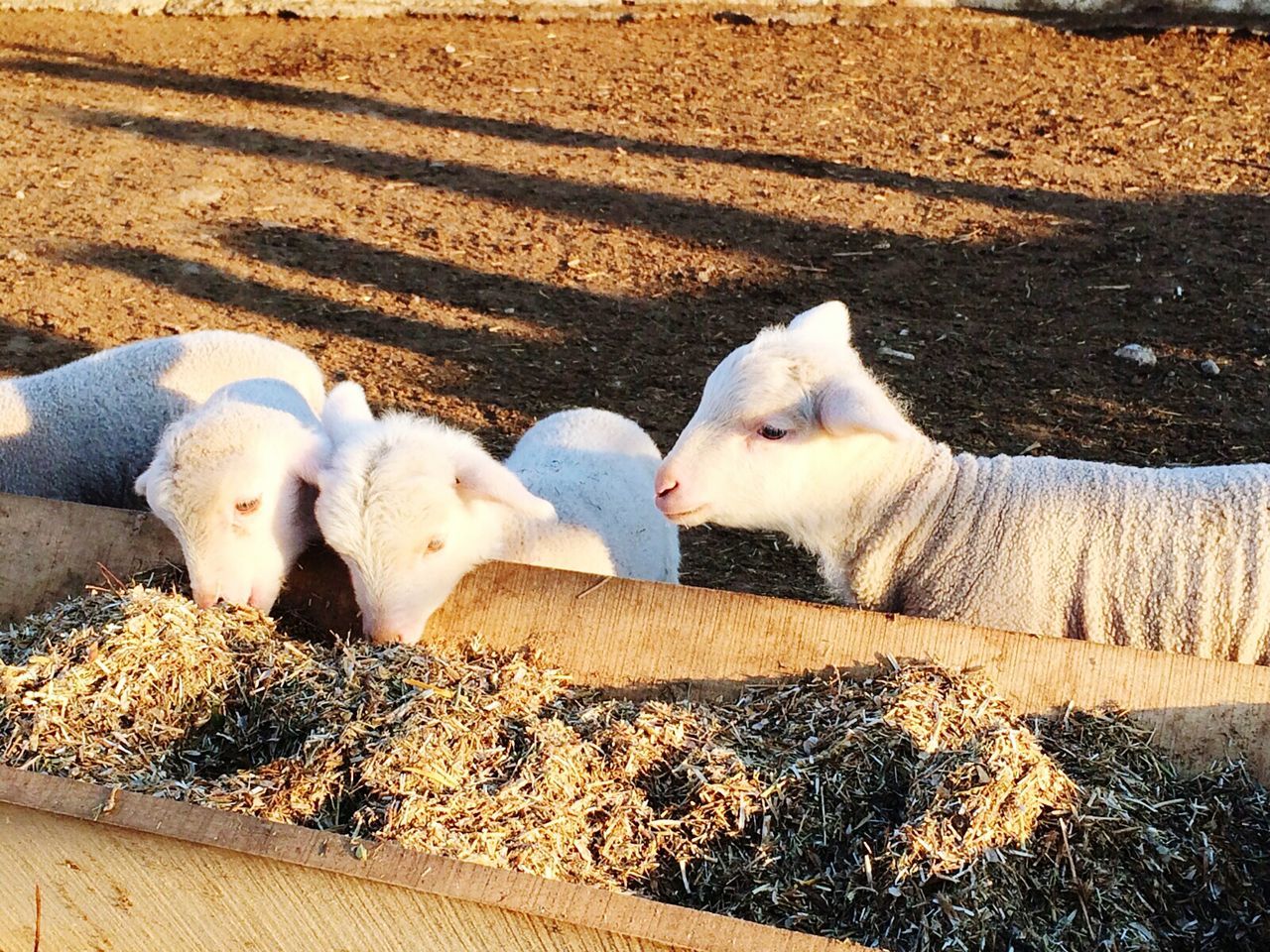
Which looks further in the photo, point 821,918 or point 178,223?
point 178,223

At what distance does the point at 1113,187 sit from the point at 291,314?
18.6ft

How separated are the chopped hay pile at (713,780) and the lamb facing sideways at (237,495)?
218mm

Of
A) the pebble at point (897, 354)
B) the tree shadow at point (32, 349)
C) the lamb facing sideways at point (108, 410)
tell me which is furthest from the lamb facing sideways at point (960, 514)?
the tree shadow at point (32, 349)

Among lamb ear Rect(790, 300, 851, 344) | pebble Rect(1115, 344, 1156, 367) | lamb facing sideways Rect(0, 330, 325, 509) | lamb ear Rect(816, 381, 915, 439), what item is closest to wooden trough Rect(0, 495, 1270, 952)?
lamb ear Rect(816, 381, 915, 439)

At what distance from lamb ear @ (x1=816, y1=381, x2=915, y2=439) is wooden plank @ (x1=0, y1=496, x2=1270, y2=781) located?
571 mm

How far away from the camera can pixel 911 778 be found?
320 cm

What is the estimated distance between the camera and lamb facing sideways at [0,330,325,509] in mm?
4973

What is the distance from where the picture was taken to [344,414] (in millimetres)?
4250

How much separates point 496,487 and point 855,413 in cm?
106

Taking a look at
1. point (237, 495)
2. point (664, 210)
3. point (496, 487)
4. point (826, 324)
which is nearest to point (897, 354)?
point (664, 210)

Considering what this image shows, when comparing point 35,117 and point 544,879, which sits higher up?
point 35,117

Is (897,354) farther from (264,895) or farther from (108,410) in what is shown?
(264,895)

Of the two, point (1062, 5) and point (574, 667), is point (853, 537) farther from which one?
point (1062, 5)

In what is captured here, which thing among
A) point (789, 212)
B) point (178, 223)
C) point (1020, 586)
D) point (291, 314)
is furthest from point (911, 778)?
point (178, 223)
